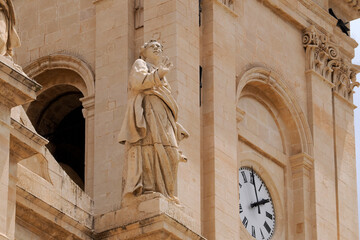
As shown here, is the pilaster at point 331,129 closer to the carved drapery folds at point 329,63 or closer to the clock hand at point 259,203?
the carved drapery folds at point 329,63

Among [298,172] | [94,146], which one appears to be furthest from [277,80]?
[94,146]

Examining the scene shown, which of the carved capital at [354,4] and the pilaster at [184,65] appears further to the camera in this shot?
the carved capital at [354,4]

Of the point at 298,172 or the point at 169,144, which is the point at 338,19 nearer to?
the point at 298,172

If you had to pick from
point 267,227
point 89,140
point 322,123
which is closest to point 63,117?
point 89,140

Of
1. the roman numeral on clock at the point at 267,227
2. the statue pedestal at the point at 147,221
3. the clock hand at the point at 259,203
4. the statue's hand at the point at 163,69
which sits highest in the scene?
the clock hand at the point at 259,203

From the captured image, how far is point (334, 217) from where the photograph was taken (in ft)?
135

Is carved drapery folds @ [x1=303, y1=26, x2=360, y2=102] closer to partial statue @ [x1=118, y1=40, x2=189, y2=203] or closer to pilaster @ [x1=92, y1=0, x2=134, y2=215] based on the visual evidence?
pilaster @ [x1=92, y1=0, x2=134, y2=215]

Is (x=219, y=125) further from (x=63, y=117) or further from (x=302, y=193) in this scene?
(x=63, y=117)

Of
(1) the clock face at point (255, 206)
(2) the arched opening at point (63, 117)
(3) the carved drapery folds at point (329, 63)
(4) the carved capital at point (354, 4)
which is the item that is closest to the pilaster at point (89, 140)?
(2) the arched opening at point (63, 117)

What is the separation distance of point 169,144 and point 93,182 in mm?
4501

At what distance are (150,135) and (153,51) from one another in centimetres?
162

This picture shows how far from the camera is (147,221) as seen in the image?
3183cm

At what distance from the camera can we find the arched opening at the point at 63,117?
39656mm

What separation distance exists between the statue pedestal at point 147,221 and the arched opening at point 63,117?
703cm
